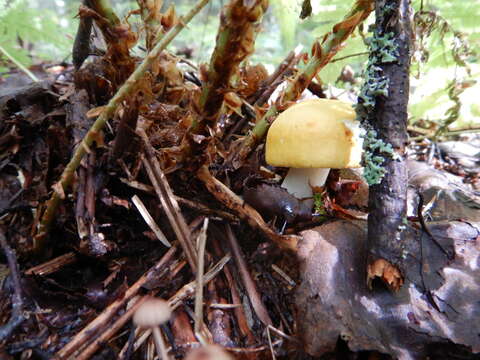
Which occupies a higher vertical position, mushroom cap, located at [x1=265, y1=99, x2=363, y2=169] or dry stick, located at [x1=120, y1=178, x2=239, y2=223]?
Answer: mushroom cap, located at [x1=265, y1=99, x2=363, y2=169]

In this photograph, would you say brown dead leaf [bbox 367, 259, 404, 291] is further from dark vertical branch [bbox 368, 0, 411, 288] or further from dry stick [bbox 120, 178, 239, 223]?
dry stick [bbox 120, 178, 239, 223]

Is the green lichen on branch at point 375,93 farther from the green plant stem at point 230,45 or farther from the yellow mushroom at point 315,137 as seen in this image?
the green plant stem at point 230,45

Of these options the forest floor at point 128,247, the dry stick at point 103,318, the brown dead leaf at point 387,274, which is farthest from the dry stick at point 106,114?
the brown dead leaf at point 387,274

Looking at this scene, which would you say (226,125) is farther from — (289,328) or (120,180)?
(289,328)

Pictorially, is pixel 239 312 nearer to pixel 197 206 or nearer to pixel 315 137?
pixel 197 206

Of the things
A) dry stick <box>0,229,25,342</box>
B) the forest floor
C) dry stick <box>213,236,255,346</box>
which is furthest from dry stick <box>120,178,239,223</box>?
dry stick <box>0,229,25,342</box>

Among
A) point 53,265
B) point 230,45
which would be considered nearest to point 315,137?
point 230,45

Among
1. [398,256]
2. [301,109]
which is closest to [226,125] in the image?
[301,109]
